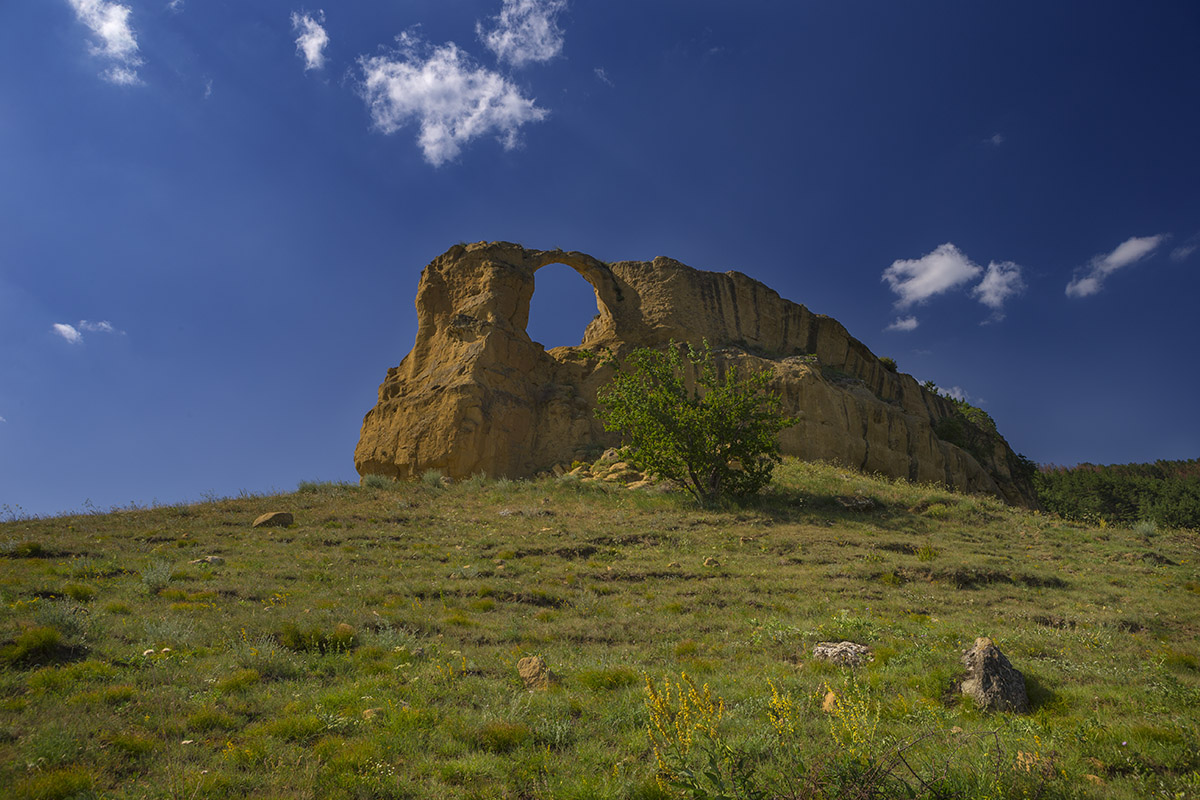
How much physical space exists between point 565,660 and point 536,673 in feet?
2.79

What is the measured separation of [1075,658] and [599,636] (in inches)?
239

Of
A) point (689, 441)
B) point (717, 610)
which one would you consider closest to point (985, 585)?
point (717, 610)

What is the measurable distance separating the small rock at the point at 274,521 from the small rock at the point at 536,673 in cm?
1173

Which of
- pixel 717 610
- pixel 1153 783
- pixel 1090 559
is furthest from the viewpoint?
pixel 1090 559

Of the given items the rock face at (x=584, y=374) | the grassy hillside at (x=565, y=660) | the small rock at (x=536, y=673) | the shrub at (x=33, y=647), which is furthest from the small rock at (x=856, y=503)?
the shrub at (x=33, y=647)

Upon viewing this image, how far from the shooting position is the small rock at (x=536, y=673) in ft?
20.1

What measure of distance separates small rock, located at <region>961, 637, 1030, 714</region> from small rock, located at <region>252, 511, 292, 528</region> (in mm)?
15601

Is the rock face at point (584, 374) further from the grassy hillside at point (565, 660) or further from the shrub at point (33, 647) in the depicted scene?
the shrub at point (33, 647)

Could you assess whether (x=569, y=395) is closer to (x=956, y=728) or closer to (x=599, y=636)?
(x=599, y=636)

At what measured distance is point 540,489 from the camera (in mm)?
21797

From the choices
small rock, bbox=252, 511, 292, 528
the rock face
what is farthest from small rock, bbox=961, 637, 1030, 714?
the rock face

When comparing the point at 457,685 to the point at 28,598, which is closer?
the point at 457,685

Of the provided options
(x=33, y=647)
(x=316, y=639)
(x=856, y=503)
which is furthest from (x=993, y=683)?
(x=856, y=503)

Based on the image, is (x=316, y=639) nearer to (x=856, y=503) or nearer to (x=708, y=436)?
(x=708, y=436)
